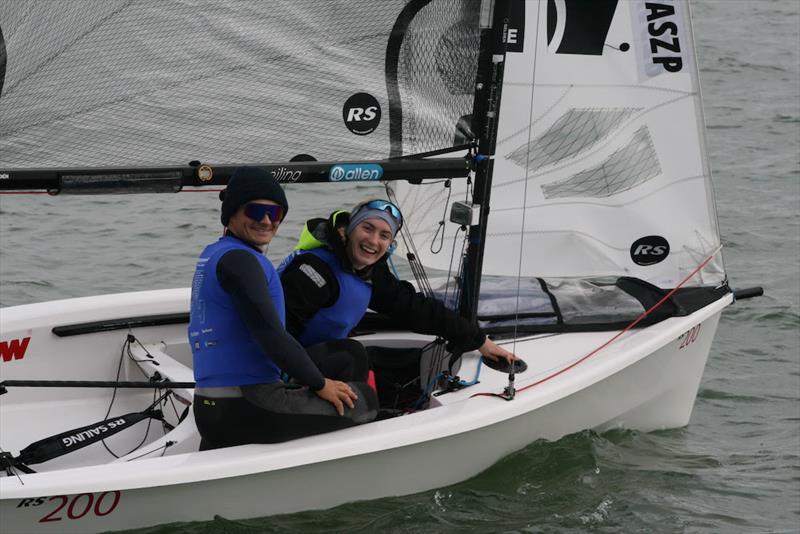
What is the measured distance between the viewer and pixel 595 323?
405 centimetres

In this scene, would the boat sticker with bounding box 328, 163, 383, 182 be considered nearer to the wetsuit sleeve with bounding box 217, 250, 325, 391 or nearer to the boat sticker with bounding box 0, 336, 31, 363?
the wetsuit sleeve with bounding box 217, 250, 325, 391

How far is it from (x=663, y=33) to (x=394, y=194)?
3.50 ft

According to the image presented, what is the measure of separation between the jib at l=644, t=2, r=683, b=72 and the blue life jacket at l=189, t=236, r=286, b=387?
166 cm

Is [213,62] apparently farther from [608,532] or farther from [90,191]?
[608,532]

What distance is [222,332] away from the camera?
3010 millimetres

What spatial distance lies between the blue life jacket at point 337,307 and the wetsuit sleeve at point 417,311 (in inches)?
6.0

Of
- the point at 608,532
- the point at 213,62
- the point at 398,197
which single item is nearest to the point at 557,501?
the point at 608,532

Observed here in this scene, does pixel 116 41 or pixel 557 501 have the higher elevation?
pixel 116 41

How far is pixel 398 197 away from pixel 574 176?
26.1 inches

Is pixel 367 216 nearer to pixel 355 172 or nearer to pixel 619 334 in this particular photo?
pixel 355 172

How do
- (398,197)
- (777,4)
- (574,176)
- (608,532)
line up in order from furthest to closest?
(777,4), (398,197), (574,176), (608,532)

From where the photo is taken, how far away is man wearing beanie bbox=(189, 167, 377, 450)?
2.91m

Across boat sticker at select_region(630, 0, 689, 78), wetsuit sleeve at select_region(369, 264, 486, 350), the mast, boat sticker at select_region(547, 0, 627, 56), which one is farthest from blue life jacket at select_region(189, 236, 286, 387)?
boat sticker at select_region(630, 0, 689, 78)

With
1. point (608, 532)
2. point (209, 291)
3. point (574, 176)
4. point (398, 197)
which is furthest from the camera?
point (398, 197)
